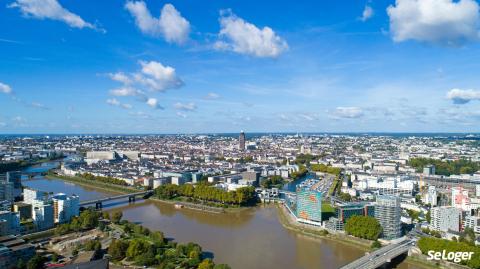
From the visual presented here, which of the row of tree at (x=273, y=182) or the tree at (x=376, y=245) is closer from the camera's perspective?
the tree at (x=376, y=245)

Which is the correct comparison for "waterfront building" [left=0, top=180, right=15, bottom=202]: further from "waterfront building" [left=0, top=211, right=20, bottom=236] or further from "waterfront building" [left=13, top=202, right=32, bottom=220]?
"waterfront building" [left=0, top=211, right=20, bottom=236]

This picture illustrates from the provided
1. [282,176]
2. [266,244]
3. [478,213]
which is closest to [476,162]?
[282,176]

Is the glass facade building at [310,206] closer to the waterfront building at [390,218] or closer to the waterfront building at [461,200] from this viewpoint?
the waterfront building at [390,218]

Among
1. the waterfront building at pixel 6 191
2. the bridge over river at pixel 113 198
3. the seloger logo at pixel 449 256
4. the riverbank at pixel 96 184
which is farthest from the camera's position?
the riverbank at pixel 96 184

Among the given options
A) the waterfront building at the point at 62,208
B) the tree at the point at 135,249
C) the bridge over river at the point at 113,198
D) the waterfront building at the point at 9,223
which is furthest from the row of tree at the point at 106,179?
the tree at the point at 135,249

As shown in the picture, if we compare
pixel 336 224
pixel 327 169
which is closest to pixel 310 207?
pixel 336 224

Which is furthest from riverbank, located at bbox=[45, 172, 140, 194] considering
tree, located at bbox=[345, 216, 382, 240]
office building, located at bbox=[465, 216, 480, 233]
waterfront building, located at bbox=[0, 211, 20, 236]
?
office building, located at bbox=[465, 216, 480, 233]

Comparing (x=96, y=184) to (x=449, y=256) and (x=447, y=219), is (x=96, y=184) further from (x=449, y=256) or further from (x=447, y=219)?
(x=449, y=256)
